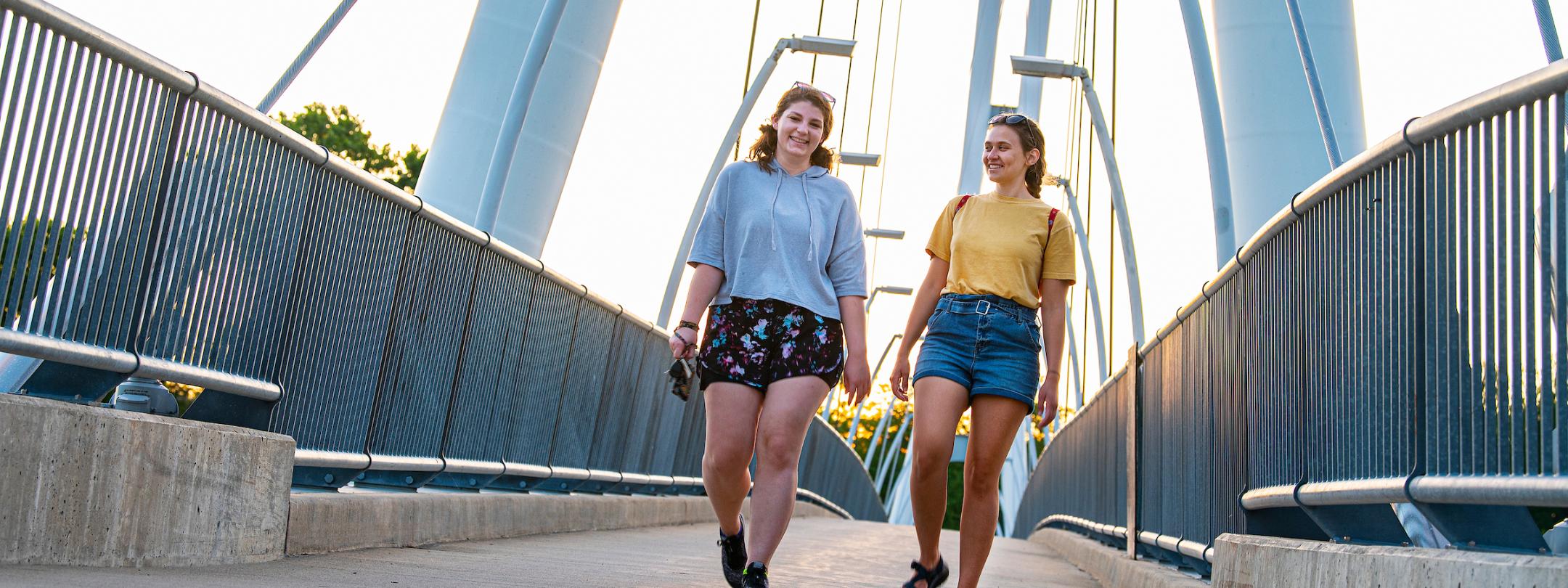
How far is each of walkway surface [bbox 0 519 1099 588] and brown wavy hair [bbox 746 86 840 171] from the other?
1.47 metres

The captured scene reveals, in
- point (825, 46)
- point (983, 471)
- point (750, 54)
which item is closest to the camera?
point (983, 471)

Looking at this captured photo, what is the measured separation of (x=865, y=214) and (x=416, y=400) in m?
30.8

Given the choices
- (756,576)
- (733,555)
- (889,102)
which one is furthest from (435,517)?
(889,102)

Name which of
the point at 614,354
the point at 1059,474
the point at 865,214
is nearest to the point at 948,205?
the point at 614,354

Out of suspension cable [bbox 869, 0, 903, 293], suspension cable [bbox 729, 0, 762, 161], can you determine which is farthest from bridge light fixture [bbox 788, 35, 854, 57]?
suspension cable [bbox 869, 0, 903, 293]

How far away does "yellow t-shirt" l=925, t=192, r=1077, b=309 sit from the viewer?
5223 mm

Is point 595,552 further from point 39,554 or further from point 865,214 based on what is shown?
point 865,214

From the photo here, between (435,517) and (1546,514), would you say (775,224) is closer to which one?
(435,517)

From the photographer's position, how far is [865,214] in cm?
3772

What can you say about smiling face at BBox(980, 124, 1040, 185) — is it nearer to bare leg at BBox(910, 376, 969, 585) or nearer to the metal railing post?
bare leg at BBox(910, 376, 969, 585)

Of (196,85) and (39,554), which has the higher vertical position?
(196,85)

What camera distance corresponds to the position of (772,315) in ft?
16.0

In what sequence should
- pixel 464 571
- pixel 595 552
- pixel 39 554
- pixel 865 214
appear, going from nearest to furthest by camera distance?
1. pixel 39 554
2. pixel 464 571
3. pixel 595 552
4. pixel 865 214

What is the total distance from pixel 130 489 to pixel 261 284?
58.1 inches
